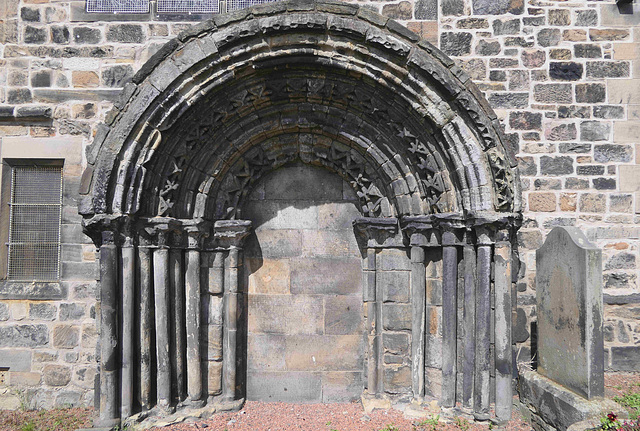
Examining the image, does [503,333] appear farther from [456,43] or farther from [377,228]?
[456,43]

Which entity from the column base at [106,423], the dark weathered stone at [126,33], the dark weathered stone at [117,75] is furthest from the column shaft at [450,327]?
the dark weathered stone at [126,33]

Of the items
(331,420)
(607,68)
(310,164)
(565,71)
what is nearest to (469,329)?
(331,420)

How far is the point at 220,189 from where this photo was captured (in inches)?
207

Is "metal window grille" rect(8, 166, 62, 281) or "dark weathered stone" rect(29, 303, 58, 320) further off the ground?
"metal window grille" rect(8, 166, 62, 281)

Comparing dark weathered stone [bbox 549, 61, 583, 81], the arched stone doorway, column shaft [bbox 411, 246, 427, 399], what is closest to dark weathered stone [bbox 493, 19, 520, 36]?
dark weathered stone [bbox 549, 61, 583, 81]

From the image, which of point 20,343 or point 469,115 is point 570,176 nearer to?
point 469,115

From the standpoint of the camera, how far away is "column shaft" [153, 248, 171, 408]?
4.75 metres

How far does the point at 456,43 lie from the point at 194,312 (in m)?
4.35

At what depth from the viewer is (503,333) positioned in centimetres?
448

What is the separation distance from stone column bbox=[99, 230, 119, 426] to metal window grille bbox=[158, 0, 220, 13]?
266 cm

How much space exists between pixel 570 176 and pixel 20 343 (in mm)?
6679

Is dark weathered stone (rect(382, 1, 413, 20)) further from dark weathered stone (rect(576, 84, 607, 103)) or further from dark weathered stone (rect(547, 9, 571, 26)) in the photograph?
dark weathered stone (rect(576, 84, 607, 103))

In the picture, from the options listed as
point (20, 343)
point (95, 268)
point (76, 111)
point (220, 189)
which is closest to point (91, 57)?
point (76, 111)

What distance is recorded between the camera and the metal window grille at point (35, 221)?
5.21 metres
